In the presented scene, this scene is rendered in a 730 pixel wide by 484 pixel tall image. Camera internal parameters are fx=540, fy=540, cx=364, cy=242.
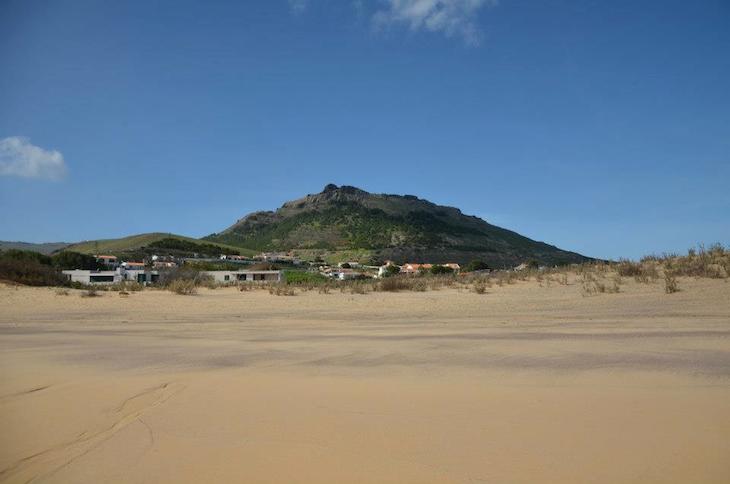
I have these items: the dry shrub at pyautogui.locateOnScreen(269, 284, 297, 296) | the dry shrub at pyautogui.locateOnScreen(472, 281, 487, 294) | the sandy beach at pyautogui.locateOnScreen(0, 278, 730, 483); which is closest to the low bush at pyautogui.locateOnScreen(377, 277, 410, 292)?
the dry shrub at pyautogui.locateOnScreen(472, 281, 487, 294)

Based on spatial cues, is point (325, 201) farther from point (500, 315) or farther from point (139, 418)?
point (139, 418)

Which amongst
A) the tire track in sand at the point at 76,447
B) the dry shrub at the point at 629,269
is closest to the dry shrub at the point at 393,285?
the dry shrub at the point at 629,269

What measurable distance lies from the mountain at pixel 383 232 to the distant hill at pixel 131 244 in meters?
11.3

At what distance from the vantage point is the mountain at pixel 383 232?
9169 cm

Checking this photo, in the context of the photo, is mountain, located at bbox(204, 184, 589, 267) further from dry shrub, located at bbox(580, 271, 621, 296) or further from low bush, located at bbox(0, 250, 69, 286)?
low bush, located at bbox(0, 250, 69, 286)

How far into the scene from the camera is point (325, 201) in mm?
126125

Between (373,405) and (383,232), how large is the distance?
99370 mm

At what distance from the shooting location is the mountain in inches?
3610

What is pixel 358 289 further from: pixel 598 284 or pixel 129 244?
pixel 129 244

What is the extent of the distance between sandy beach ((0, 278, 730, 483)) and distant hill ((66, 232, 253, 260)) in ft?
300

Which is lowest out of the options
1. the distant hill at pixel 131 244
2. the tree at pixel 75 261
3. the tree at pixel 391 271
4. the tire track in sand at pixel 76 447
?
the tire track in sand at pixel 76 447

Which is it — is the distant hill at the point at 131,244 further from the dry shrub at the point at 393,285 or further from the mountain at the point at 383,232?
the dry shrub at the point at 393,285

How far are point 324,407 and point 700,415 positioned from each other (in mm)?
2663

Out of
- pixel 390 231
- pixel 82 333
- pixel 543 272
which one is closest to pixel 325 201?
pixel 390 231
